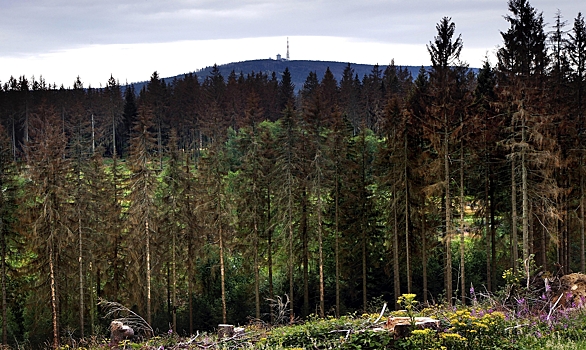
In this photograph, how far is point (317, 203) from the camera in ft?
101

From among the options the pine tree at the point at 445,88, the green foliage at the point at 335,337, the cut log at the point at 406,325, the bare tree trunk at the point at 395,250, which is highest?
the pine tree at the point at 445,88

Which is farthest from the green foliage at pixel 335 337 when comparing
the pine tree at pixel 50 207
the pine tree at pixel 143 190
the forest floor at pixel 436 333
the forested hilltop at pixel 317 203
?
the pine tree at pixel 50 207

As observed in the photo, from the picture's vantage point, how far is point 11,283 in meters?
32.3

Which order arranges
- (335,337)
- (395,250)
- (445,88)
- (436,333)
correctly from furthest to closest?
1. (395,250)
2. (445,88)
3. (335,337)
4. (436,333)

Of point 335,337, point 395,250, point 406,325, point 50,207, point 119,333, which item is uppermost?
point 50,207

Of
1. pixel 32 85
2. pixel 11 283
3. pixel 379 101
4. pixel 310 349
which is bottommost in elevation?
pixel 11 283

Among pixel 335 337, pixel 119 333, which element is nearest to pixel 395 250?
pixel 119 333

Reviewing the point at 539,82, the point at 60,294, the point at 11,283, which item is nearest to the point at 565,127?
the point at 539,82

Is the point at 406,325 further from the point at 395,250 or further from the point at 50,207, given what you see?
→ the point at 50,207

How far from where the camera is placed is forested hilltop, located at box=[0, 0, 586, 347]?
2522 cm

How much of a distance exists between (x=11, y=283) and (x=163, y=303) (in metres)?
9.64

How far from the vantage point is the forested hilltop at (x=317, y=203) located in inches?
993

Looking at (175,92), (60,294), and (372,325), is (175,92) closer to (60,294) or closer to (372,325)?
(60,294)

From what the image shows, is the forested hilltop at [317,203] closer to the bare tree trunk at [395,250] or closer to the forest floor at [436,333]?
the bare tree trunk at [395,250]
